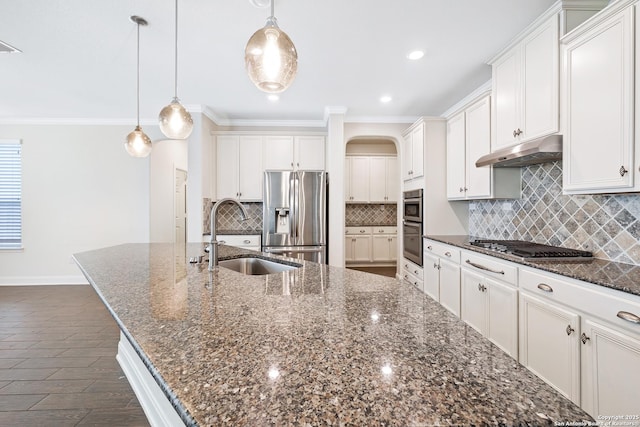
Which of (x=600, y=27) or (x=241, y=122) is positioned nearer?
(x=600, y=27)

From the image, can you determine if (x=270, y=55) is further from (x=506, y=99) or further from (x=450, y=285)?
(x=450, y=285)

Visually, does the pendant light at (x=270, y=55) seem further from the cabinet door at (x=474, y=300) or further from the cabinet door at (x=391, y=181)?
the cabinet door at (x=391, y=181)

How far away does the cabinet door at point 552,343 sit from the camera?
4.84 ft

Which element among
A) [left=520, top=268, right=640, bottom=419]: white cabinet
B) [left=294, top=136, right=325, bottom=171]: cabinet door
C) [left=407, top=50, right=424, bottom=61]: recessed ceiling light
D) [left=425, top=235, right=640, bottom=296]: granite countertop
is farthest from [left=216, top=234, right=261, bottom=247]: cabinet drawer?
[left=520, top=268, right=640, bottom=419]: white cabinet

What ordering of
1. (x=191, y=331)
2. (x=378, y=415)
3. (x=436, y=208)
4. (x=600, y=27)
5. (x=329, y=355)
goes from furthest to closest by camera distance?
(x=436, y=208) → (x=600, y=27) → (x=191, y=331) → (x=329, y=355) → (x=378, y=415)

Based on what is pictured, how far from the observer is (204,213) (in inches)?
156

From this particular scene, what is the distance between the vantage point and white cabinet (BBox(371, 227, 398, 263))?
19.4 feet

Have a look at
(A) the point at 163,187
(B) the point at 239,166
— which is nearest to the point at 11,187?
(A) the point at 163,187

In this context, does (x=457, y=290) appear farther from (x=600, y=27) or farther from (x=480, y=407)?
(x=480, y=407)

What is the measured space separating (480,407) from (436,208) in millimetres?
3296

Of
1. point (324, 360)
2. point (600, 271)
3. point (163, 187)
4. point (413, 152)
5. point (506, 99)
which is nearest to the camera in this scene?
point (324, 360)

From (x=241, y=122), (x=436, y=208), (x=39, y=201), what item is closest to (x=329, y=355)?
(x=436, y=208)

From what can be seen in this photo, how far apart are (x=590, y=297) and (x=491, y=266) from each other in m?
0.76

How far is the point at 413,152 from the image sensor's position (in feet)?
12.6
